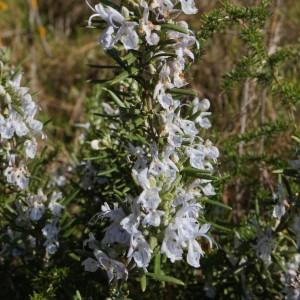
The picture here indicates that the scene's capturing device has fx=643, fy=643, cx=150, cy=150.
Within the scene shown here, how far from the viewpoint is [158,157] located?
1736 millimetres

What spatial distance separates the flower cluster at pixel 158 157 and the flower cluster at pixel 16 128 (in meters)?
0.43

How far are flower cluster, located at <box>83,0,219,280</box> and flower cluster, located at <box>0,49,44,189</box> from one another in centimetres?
43

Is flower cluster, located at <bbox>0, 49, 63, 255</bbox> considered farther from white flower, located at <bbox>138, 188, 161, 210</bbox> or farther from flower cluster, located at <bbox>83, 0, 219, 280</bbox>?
white flower, located at <bbox>138, 188, 161, 210</bbox>

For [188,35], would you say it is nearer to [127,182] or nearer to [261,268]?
[127,182]

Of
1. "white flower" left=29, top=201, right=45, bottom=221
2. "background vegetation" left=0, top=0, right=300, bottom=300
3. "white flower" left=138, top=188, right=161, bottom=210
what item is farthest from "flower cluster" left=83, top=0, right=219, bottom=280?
"white flower" left=29, top=201, right=45, bottom=221

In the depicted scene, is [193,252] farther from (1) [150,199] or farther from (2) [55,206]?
(2) [55,206]

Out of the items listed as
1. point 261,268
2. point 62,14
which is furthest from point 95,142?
point 62,14

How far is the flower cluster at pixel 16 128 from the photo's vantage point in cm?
204

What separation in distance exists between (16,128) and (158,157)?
548 millimetres

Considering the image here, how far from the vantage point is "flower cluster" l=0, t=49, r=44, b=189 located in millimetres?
2038

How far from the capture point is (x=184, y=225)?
1683mm

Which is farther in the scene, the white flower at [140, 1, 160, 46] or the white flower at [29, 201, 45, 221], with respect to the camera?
the white flower at [29, 201, 45, 221]

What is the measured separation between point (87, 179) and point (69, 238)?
0.23 metres

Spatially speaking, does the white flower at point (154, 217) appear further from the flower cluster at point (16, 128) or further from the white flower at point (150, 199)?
the flower cluster at point (16, 128)
